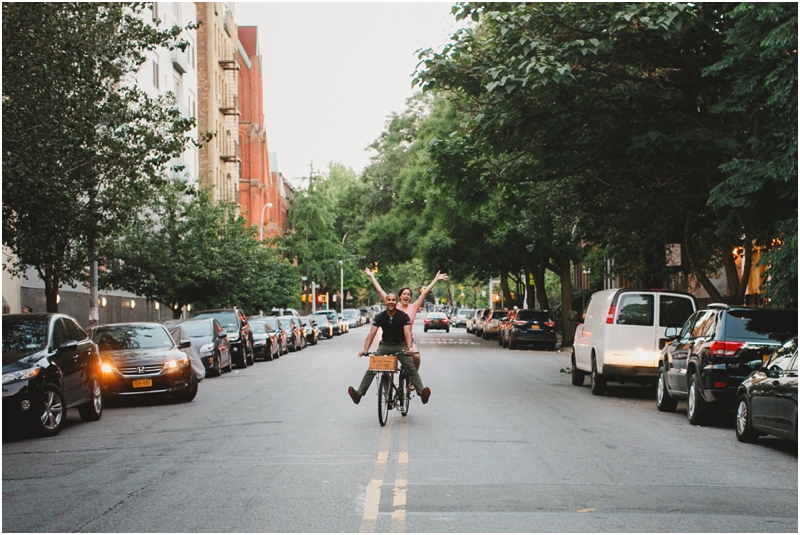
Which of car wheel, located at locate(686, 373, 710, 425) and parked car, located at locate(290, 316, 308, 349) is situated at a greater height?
parked car, located at locate(290, 316, 308, 349)

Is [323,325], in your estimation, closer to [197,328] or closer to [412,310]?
[197,328]

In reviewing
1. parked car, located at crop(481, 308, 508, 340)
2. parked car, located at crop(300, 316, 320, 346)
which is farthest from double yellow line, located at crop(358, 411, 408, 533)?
parked car, located at crop(481, 308, 508, 340)

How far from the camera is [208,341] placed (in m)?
25.9

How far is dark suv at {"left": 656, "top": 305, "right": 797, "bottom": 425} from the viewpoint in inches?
538

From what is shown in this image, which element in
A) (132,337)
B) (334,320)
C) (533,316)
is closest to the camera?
(132,337)

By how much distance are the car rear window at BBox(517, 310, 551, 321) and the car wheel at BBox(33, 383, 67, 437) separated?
28.4 metres

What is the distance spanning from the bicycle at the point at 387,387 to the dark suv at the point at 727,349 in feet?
13.1

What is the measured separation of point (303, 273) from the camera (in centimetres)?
8656

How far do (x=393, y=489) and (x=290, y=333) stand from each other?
34.0 metres

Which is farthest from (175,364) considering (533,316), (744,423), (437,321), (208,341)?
(437,321)

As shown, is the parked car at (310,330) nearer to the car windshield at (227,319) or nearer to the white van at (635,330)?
the car windshield at (227,319)

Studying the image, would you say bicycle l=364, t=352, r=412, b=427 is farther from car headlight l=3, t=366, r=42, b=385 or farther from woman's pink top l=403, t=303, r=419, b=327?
car headlight l=3, t=366, r=42, b=385

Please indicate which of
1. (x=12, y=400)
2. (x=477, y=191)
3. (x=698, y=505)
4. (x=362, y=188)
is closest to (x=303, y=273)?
(x=362, y=188)

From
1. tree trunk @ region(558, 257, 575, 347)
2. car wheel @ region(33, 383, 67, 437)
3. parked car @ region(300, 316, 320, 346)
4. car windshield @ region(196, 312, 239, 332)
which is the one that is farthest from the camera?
parked car @ region(300, 316, 320, 346)
